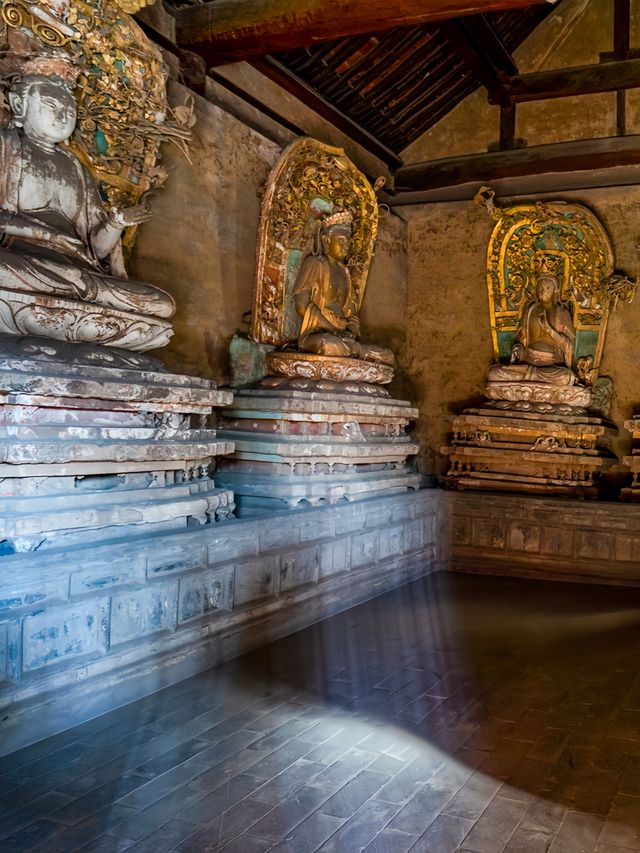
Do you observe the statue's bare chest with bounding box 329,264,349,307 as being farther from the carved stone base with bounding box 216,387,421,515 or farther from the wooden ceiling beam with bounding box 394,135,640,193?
the wooden ceiling beam with bounding box 394,135,640,193

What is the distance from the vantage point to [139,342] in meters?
3.86

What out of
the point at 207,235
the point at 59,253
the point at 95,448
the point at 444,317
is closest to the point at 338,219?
the point at 207,235

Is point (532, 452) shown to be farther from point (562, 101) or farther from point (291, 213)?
point (562, 101)

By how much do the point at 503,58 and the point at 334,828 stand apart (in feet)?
21.3

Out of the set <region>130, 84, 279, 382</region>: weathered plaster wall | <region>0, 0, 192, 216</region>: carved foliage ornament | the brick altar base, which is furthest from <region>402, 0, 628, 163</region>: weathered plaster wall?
<region>0, 0, 192, 216</region>: carved foliage ornament

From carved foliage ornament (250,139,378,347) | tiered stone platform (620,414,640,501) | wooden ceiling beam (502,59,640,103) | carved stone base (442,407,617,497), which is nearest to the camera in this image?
carved foliage ornament (250,139,378,347)

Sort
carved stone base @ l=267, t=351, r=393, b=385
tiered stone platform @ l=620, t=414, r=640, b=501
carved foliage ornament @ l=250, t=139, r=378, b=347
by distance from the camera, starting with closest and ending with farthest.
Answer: carved stone base @ l=267, t=351, r=393, b=385 → carved foliage ornament @ l=250, t=139, r=378, b=347 → tiered stone platform @ l=620, t=414, r=640, b=501

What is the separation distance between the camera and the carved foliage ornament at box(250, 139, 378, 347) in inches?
216

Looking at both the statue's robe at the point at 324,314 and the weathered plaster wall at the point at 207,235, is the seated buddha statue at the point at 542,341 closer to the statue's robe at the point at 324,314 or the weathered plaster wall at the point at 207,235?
the statue's robe at the point at 324,314

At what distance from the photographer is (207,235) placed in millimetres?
5098

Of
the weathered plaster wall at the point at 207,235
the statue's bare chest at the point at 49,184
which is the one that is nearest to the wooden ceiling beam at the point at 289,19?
the weathered plaster wall at the point at 207,235

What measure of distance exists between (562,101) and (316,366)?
3.80 meters

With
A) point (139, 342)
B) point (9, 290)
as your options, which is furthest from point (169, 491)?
point (9, 290)

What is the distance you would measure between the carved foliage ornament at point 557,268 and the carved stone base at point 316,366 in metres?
2.22
